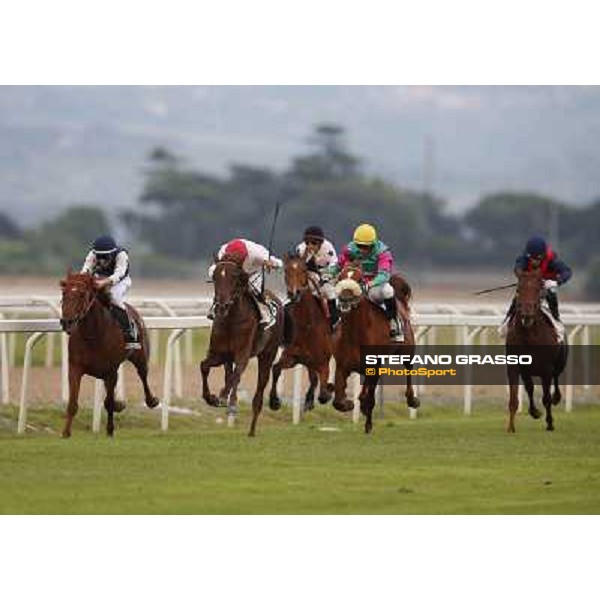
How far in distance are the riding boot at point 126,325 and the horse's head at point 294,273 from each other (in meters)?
1.41

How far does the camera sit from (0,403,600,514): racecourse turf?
550 inches

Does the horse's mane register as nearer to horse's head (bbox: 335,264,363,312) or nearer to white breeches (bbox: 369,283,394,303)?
horse's head (bbox: 335,264,363,312)

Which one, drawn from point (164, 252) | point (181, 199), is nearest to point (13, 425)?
point (164, 252)

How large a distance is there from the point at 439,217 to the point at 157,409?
107 m

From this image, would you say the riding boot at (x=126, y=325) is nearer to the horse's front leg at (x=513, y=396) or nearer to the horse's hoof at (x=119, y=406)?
the horse's hoof at (x=119, y=406)

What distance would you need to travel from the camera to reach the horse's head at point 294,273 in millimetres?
19578

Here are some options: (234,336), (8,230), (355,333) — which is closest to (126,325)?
(234,336)

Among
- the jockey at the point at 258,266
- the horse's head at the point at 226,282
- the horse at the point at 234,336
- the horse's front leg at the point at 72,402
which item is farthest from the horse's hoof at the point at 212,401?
the horse's front leg at the point at 72,402

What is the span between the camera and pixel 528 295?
2061cm

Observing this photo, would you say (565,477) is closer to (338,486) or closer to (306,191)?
(338,486)

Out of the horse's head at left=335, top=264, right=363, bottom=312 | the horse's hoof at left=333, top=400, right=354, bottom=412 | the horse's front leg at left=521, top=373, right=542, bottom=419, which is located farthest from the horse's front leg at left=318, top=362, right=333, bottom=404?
the horse's front leg at left=521, top=373, right=542, bottom=419

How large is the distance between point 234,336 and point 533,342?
3132 millimetres

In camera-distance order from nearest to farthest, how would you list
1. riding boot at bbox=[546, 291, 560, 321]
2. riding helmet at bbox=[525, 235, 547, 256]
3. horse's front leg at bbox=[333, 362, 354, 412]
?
horse's front leg at bbox=[333, 362, 354, 412], riding helmet at bbox=[525, 235, 547, 256], riding boot at bbox=[546, 291, 560, 321]

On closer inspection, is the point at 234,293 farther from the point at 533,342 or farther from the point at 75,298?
the point at 533,342
